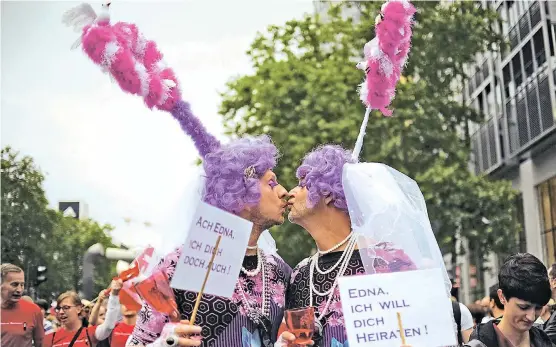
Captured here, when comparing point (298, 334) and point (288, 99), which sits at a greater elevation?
point (288, 99)

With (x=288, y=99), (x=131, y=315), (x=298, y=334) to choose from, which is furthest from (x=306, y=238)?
(x=298, y=334)

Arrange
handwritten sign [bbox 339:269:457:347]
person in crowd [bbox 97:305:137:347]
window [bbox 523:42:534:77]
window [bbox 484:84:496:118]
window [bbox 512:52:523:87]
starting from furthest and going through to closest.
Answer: window [bbox 484:84:496:118]
window [bbox 512:52:523:87]
window [bbox 523:42:534:77]
person in crowd [bbox 97:305:137:347]
handwritten sign [bbox 339:269:457:347]

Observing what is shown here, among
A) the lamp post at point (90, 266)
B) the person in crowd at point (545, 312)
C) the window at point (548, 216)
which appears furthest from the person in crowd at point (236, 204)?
the window at point (548, 216)

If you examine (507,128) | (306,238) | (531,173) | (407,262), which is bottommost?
(407,262)

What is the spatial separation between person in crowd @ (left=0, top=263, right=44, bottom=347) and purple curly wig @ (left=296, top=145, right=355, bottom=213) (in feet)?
13.9

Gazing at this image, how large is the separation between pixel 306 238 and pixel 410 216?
49.6 ft

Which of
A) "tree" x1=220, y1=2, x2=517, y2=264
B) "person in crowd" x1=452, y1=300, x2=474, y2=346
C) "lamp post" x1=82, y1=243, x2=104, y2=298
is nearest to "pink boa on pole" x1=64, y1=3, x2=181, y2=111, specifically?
"person in crowd" x1=452, y1=300, x2=474, y2=346

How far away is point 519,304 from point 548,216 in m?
18.9

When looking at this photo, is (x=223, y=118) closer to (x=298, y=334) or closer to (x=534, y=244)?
(x=534, y=244)

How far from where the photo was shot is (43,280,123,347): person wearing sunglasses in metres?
7.09

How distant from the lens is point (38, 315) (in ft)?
26.3

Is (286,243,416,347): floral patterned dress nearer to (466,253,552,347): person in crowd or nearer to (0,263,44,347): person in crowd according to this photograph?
(466,253,552,347): person in crowd

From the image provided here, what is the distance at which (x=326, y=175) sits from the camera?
4352mm

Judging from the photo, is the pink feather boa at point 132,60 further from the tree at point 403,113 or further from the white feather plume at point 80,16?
the tree at point 403,113
